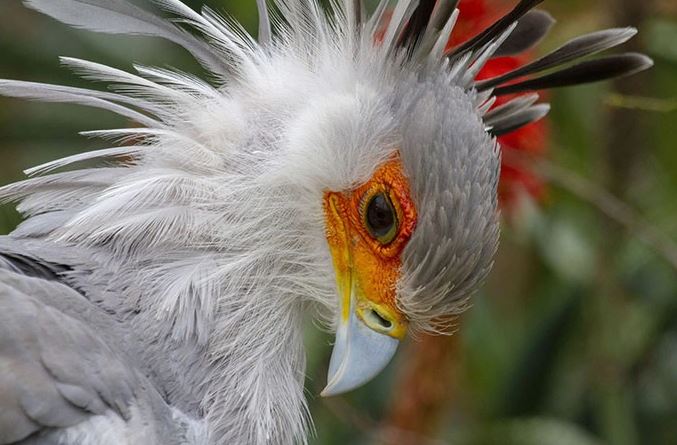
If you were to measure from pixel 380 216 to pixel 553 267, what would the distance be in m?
2.12

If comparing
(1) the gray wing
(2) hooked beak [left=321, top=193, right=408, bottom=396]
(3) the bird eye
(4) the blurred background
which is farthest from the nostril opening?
(4) the blurred background

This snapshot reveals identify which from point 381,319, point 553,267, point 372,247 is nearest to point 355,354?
point 381,319

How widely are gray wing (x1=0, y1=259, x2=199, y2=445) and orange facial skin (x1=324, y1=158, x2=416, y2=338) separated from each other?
372 mm

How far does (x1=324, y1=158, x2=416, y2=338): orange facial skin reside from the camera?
72.9 inches

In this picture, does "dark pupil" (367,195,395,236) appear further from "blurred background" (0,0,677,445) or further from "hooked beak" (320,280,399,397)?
"blurred background" (0,0,677,445)

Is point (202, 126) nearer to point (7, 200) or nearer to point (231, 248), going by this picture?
point (231, 248)

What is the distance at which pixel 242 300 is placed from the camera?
1911 millimetres

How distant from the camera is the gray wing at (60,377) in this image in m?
1.58

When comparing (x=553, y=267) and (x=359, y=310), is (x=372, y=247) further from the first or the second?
(x=553, y=267)

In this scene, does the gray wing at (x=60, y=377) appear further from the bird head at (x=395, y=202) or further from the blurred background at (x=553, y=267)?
the blurred background at (x=553, y=267)

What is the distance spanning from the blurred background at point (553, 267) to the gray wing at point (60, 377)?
119 centimetres

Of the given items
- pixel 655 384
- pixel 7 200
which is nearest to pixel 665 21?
pixel 655 384

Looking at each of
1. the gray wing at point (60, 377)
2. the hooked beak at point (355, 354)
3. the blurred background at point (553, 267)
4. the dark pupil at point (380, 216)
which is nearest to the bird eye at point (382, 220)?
the dark pupil at point (380, 216)

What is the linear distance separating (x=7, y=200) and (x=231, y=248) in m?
0.39
